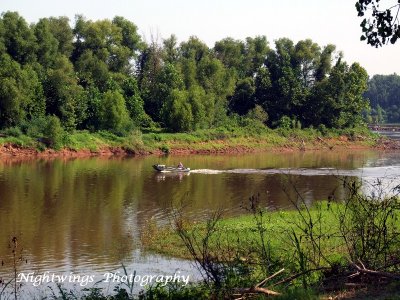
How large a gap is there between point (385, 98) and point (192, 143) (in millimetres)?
116517

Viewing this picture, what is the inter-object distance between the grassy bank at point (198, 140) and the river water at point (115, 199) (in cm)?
470

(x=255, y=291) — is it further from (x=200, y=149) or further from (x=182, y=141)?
(x=200, y=149)

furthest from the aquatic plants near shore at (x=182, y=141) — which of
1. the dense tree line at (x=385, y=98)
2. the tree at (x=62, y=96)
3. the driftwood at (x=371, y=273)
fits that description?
the dense tree line at (x=385, y=98)

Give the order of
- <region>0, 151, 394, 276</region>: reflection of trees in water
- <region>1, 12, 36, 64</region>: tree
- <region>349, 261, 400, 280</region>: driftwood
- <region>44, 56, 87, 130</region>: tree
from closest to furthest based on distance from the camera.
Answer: <region>349, 261, 400, 280</region>: driftwood
<region>0, 151, 394, 276</region>: reflection of trees in water
<region>44, 56, 87, 130</region>: tree
<region>1, 12, 36, 64</region>: tree

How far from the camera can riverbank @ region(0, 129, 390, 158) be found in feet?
172

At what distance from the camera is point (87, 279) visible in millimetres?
14953

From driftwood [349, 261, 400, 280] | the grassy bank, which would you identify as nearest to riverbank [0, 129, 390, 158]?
the grassy bank

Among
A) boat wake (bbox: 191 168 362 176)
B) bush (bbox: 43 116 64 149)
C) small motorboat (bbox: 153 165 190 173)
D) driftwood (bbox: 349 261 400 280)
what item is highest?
bush (bbox: 43 116 64 149)

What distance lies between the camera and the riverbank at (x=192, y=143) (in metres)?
52.3

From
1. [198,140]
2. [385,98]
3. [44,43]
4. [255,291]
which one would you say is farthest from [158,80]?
[385,98]

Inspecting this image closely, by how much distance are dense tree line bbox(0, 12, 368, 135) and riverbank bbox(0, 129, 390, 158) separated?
6.39ft

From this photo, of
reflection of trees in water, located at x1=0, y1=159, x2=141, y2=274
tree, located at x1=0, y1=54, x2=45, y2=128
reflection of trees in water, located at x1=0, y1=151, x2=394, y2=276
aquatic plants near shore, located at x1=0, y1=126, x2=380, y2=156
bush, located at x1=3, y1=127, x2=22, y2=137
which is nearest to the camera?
reflection of trees in water, located at x1=0, y1=159, x2=141, y2=274

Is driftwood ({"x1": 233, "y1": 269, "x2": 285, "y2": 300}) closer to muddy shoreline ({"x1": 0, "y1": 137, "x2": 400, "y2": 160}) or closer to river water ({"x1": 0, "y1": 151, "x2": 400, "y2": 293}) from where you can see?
river water ({"x1": 0, "y1": 151, "x2": 400, "y2": 293})

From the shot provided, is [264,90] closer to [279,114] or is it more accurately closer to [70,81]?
[279,114]
